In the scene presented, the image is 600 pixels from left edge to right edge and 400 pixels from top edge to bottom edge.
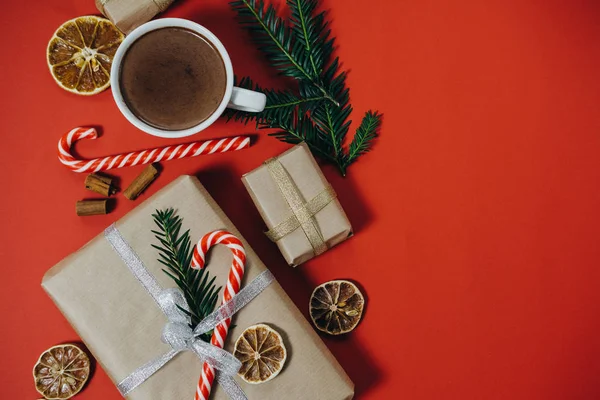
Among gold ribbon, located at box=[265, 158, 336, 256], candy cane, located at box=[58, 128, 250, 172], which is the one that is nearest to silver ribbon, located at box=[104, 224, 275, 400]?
gold ribbon, located at box=[265, 158, 336, 256]

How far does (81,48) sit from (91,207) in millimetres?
455

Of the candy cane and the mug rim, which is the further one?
the candy cane

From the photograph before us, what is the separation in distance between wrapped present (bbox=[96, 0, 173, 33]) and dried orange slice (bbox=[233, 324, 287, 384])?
2.94ft

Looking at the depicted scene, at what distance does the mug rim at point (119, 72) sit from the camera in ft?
4.22

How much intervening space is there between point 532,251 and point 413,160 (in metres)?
0.48

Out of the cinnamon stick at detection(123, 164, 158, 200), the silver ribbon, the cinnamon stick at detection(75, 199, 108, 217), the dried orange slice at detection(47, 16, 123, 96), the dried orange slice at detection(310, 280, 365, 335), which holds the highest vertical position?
the dried orange slice at detection(47, 16, 123, 96)

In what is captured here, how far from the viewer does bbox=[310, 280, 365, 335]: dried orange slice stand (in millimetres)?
1530

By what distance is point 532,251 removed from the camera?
1.68 meters

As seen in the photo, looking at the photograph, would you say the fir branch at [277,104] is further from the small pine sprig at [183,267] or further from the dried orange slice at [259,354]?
the dried orange slice at [259,354]

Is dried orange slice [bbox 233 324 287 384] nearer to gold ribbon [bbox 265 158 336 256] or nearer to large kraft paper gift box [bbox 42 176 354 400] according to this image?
large kraft paper gift box [bbox 42 176 354 400]

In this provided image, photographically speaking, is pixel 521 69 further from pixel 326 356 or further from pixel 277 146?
pixel 326 356

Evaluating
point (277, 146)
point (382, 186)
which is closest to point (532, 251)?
point (382, 186)

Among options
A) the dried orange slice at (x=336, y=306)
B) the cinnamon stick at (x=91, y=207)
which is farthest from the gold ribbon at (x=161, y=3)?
the dried orange slice at (x=336, y=306)

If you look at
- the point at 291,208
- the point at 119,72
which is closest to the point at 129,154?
the point at 119,72
